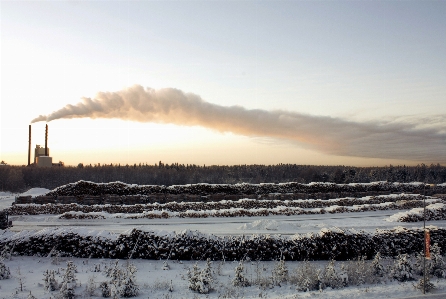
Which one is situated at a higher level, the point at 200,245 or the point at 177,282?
the point at 200,245

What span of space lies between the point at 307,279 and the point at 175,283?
141 inches

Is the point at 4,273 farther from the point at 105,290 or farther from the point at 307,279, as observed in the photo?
the point at 307,279

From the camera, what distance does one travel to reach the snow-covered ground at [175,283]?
8828 millimetres

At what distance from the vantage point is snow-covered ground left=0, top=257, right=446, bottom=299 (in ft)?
29.0

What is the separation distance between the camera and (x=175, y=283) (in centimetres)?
981

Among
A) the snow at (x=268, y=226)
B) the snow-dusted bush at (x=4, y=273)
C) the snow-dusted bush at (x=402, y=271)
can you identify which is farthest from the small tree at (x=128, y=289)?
the snow at (x=268, y=226)

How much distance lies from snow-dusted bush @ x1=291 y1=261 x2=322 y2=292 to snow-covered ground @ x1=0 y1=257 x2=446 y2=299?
18 centimetres

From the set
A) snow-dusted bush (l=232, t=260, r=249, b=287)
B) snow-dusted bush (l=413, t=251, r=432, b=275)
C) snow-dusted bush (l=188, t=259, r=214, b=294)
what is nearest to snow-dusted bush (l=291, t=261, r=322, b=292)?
snow-dusted bush (l=232, t=260, r=249, b=287)

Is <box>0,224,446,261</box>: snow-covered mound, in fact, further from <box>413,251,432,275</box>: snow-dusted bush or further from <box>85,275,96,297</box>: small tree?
<box>85,275,96,297</box>: small tree

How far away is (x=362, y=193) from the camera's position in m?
36.1

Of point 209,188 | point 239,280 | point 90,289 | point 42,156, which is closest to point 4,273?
point 90,289

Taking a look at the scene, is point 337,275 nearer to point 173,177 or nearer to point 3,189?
point 3,189

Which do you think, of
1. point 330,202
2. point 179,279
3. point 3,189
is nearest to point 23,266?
point 179,279

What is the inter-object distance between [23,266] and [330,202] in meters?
24.5
